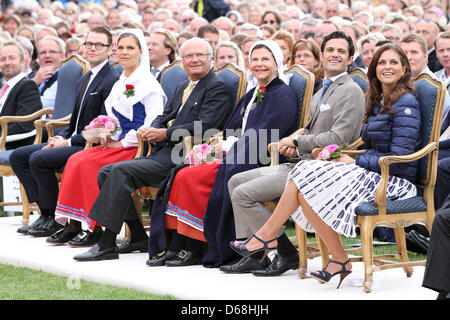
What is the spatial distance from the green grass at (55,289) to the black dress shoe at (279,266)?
0.87m

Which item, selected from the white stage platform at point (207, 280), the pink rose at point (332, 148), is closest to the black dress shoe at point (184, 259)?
the white stage platform at point (207, 280)

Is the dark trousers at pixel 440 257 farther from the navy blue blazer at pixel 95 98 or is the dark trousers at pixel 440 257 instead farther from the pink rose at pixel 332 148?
the navy blue blazer at pixel 95 98

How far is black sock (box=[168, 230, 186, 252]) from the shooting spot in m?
6.66

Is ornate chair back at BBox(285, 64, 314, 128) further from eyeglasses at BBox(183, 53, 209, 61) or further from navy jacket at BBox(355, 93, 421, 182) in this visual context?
eyeglasses at BBox(183, 53, 209, 61)

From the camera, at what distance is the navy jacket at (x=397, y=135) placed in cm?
566

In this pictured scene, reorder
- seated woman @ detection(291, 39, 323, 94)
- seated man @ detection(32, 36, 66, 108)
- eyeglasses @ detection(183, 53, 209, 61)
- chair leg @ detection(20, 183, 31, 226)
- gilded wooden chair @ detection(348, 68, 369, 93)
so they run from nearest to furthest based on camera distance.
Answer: gilded wooden chair @ detection(348, 68, 369, 93) < eyeglasses @ detection(183, 53, 209, 61) < seated woman @ detection(291, 39, 323, 94) < chair leg @ detection(20, 183, 31, 226) < seated man @ detection(32, 36, 66, 108)

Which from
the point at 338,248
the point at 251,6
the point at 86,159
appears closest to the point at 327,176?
the point at 338,248

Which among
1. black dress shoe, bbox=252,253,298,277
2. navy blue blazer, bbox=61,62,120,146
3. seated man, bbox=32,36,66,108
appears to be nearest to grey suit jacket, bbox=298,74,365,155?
black dress shoe, bbox=252,253,298,277

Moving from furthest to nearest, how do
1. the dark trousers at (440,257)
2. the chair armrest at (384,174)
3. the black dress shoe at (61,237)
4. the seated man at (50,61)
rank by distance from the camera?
the seated man at (50,61) → the black dress shoe at (61,237) → the chair armrest at (384,174) → the dark trousers at (440,257)

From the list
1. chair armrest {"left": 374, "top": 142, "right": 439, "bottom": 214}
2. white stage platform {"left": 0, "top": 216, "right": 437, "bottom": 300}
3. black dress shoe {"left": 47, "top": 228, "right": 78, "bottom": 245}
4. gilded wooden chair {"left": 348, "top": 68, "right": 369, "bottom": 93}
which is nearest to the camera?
white stage platform {"left": 0, "top": 216, "right": 437, "bottom": 300}

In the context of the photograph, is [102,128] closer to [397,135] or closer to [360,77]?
[360,77]

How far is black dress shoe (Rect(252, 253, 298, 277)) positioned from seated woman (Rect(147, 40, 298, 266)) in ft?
1.27

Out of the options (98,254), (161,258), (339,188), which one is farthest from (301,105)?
(98,254)
